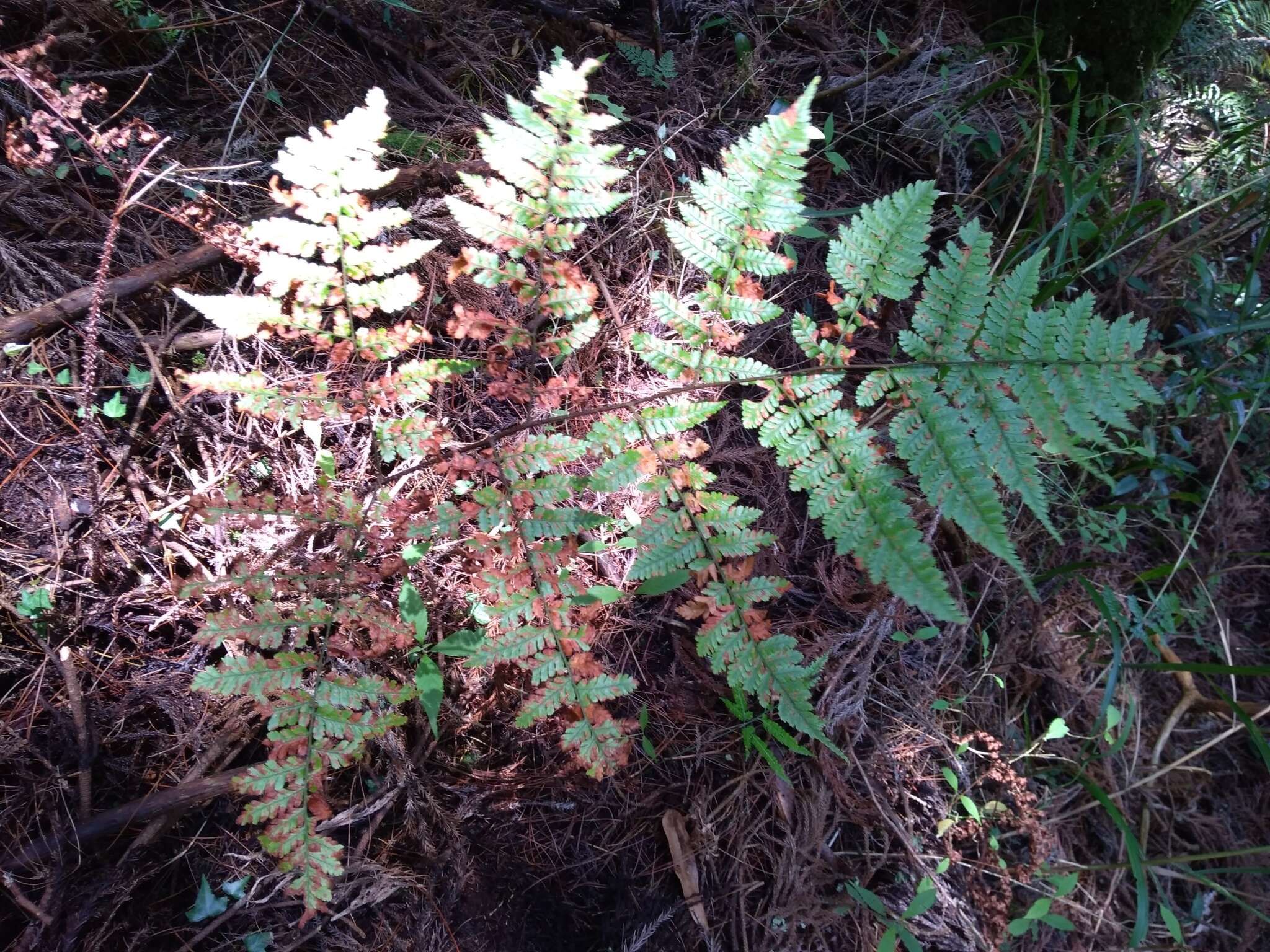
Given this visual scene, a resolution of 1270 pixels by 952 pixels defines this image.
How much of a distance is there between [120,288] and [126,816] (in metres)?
1.74

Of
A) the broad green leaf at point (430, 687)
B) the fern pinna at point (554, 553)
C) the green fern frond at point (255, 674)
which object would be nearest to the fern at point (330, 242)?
the fern pinna at point (554, 553)

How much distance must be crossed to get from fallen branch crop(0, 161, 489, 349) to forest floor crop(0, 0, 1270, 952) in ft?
0.11

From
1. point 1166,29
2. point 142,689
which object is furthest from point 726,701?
point 1166,29

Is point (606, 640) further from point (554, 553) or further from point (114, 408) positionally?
point (114, 408)

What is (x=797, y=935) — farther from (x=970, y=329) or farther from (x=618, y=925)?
(x=970, y=329)

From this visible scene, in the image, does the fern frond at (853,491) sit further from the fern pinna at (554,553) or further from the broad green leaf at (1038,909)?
the broad green leaf at (1038,909)

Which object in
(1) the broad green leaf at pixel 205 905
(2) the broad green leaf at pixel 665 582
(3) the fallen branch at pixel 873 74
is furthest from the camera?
(3) the fallen branch at pixel 873 74

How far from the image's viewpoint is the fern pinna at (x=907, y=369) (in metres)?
1.94

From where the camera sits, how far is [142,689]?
85.7 inches

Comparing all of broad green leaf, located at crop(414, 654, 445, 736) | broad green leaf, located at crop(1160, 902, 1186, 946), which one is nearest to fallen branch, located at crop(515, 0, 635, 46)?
broad green leaf, located at crop(414, 654, 445, 736)

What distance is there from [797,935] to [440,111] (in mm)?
3524

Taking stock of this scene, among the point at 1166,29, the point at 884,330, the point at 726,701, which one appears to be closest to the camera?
the point at 726,701

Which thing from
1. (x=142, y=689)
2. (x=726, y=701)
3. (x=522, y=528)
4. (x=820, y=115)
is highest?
(x=820, y=115)

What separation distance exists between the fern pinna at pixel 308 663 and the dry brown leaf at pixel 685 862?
108 cm
